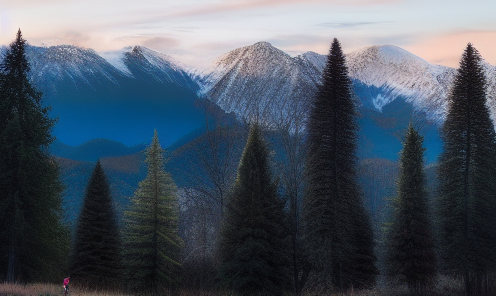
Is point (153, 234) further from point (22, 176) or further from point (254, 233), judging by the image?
point (22, 176)

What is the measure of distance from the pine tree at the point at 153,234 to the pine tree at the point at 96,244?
305 cm

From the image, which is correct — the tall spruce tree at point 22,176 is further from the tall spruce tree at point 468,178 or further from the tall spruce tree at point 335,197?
the tall spruce tree at point 468,178

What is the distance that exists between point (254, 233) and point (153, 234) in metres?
7.32

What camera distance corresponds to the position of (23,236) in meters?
33.8

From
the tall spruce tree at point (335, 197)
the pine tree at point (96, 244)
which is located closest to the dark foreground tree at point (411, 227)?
the tall spruce tree at point (335, 197)

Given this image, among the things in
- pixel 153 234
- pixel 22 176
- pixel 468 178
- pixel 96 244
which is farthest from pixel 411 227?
pixel 22 176

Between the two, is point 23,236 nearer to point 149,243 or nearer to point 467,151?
point 149,243

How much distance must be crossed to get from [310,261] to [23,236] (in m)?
19.4

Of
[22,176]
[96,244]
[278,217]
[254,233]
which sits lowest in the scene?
[96,244]

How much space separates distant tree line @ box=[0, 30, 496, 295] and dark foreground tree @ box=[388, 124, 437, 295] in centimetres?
9

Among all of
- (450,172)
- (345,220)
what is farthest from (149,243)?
(450,172)

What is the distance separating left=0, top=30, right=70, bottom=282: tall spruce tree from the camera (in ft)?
109

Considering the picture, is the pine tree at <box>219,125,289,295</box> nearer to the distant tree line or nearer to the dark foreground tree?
the distant tree line

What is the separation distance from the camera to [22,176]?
33406 millimetres
